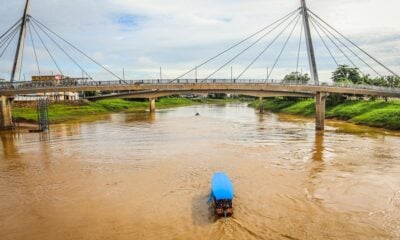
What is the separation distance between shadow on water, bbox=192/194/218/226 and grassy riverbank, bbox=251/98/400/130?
3453 centimetres

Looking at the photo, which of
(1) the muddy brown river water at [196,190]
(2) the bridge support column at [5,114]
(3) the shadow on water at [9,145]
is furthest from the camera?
(2) the bridge support column at [5,114]

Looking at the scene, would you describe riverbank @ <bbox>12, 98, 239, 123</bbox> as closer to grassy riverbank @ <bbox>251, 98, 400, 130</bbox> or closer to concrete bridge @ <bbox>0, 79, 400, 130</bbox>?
Result: concrete bridge @ <bbox>0, 79, 400, 130</bbox>

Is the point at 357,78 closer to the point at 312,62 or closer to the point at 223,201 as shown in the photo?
the point at 312,62

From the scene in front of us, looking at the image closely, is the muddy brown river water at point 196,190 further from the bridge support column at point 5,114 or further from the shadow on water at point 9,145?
the bridge support column at point 5,114

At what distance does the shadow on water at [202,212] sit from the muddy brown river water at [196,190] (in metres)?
0.05

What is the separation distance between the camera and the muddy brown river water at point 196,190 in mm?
13516

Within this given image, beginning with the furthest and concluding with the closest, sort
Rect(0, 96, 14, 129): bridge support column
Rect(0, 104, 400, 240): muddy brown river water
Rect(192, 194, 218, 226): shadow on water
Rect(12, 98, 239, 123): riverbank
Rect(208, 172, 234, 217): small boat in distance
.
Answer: Rect(12, 98, 239, 123): riverbank, Rect(0, 96, 14, 129): bridge support column, Rect(208, 172, 234, 217): small boat in distance, Rect(192, 194, 218, 226): shadow on water, Rect(0, 104, 400, 240): muddy brown river water

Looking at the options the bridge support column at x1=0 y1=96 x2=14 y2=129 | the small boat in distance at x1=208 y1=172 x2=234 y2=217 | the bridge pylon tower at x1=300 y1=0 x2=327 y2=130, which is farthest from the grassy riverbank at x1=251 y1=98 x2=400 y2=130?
the bridge support column at x1=0 y1=96 x2=14 y2=129

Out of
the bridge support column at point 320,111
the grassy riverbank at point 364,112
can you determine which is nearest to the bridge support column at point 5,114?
the bridge support column at point 320,111

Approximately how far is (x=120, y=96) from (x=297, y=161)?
61311 millimetres

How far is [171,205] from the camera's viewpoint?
16.2 m

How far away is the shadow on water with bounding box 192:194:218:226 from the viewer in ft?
46.0

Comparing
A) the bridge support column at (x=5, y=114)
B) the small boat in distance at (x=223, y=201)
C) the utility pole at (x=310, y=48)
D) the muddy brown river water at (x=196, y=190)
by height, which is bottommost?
the muddy brown river water at (x=196, y=190)

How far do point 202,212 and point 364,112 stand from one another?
45.9 m
